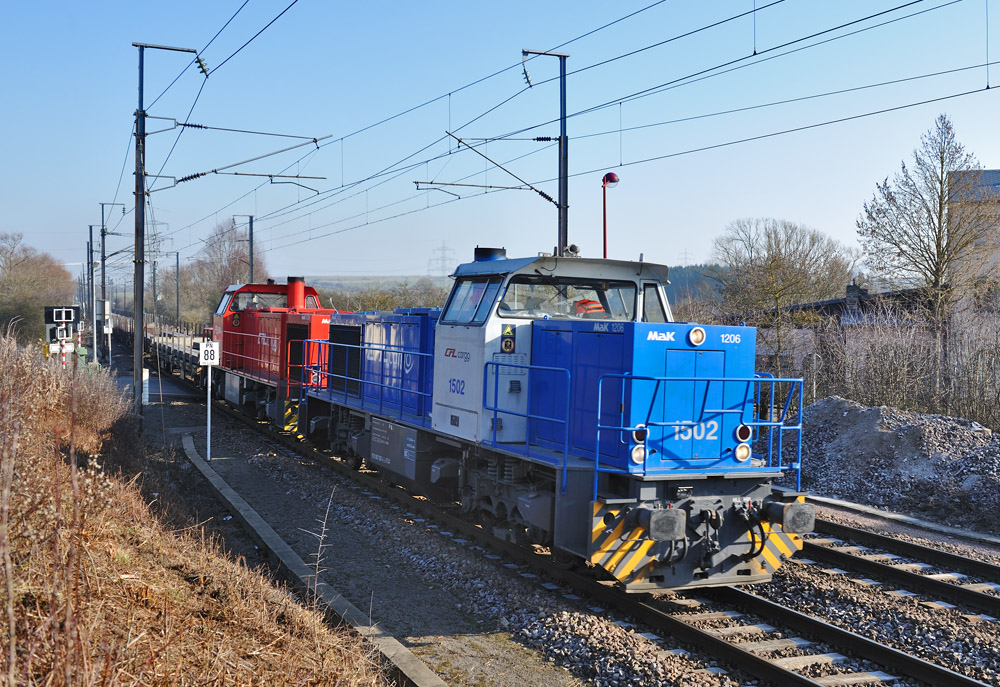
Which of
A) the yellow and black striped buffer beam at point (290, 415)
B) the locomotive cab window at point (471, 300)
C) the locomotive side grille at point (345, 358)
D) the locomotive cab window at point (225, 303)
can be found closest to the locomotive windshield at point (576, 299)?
the locomotive cab window at point (471, 300)

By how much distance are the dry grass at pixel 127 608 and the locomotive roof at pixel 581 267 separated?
401cm

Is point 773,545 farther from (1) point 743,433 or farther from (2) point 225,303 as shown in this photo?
(2) point 225,303

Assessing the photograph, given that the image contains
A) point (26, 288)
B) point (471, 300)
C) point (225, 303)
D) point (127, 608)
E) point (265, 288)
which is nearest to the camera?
point (127, 608)

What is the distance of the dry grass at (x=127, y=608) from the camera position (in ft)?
12.7

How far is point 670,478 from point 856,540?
434cm

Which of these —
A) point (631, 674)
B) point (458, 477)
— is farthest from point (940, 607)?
point (458, 477)

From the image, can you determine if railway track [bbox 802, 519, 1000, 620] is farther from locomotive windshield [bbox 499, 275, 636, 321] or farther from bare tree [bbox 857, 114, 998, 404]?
bare tree [bbox 857, 114, 998, 404]

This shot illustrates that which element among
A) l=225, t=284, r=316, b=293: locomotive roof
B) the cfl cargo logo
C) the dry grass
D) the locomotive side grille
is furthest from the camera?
l=225, t=284, r=316, b=293: locomotive roof

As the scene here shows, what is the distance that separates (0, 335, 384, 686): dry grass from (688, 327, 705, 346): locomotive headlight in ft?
13.0

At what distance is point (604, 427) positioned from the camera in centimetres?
685

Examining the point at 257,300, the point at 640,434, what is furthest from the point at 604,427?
the point at 257,300

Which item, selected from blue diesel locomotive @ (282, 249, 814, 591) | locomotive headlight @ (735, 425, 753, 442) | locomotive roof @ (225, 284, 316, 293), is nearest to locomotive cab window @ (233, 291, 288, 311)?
locomotive roof @ (225, 284, 316, 293)

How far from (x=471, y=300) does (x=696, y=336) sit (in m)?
2.81

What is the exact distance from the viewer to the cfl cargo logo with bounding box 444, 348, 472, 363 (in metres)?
9.04
